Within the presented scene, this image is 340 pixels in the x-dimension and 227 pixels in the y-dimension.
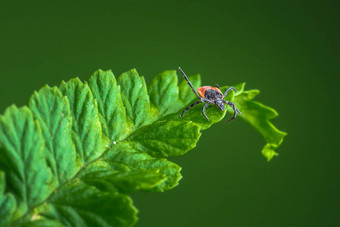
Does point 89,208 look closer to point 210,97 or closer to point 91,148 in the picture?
point 91,148

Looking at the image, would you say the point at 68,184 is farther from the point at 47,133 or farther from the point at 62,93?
the point at 62,93

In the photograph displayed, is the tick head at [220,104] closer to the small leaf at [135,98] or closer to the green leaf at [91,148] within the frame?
the green leaf at [91,148]

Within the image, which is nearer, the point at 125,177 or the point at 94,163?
the point at 125,177

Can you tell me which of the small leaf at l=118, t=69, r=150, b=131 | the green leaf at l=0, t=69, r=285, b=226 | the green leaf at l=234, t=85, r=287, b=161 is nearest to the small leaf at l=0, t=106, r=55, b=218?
the green leaf at l=0, t=69, r=285, b=226

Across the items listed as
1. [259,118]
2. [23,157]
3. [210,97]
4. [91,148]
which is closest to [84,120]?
[91,148]

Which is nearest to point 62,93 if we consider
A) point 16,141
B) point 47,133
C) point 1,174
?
point 47,133

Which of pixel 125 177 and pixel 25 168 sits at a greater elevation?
pixel 25 168

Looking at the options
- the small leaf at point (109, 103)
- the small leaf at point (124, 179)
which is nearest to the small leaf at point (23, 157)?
the small leaf at point (124, 179)
